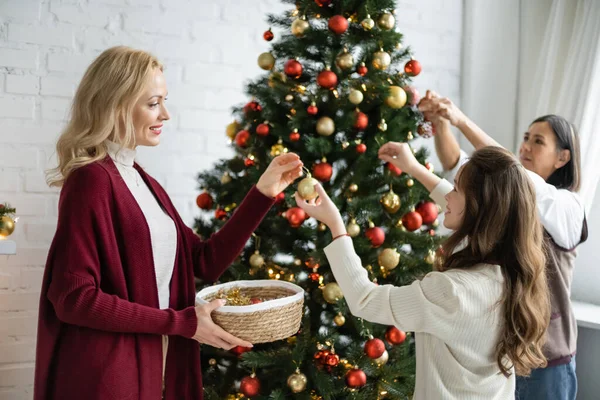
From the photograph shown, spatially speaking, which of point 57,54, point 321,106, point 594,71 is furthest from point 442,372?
point 57,54

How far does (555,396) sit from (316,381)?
A: 966mm

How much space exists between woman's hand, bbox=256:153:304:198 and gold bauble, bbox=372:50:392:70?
1.33 feet

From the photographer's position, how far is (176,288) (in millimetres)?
1588

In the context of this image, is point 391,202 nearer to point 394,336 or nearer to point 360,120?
point 360,120

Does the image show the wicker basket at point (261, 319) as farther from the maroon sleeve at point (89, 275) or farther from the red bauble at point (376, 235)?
the red bauble at point (376, 235)

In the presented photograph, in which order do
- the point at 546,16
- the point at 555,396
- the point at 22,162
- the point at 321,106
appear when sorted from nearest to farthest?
1. the point at 321,106
2. the point at 555,396
3. the point at 22,162
4. the point at 546,16

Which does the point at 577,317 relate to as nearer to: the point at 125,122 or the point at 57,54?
the point at 125,122

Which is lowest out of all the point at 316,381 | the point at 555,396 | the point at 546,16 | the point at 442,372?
the point at 555,396

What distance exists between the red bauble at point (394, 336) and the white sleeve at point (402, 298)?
384 millimetres

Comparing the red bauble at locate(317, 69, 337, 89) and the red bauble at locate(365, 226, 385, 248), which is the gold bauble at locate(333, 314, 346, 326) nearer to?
the red bauble at locate(365, 226, 385, 248)

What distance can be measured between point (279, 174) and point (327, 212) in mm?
214

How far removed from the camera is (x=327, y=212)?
1564 millimetres

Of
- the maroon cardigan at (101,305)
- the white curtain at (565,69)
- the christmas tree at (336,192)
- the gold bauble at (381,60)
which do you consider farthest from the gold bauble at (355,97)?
the white curtain at (565,69)

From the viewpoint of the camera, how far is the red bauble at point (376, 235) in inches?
69.1
